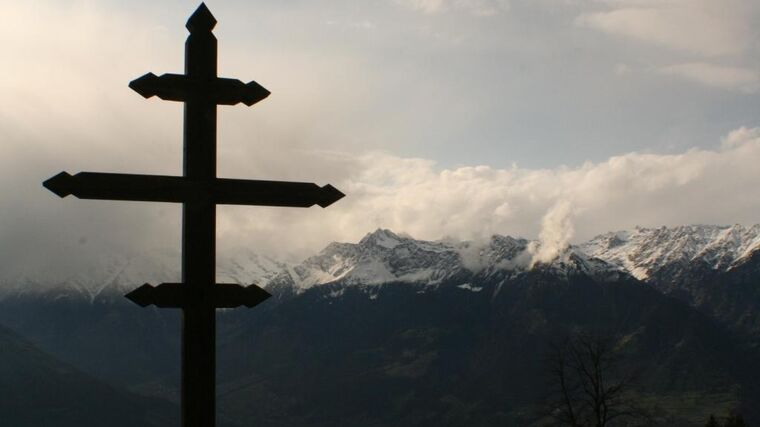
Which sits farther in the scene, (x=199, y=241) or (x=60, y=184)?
(x=199, y=241)

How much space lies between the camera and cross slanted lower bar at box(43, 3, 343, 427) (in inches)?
424

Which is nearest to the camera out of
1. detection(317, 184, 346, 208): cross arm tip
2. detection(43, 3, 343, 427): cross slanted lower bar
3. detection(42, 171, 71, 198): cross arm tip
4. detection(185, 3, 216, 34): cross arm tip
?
detection(42, 171, 71, 198): cross arm tip

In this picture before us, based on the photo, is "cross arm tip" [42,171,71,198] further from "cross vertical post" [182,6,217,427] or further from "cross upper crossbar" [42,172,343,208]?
"cross vertical post" [182,6,217,427]

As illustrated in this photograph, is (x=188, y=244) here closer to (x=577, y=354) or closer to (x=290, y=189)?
(x=290, y=189)

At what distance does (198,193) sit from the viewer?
1115 centimetres

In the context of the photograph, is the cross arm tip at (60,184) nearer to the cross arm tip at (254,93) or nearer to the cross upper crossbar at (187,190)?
the cross upper crossbar at (187,190)

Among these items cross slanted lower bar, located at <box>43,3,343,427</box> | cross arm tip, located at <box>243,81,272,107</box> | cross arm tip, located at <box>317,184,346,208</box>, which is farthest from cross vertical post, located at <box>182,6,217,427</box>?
cross arm tip, located at <box>317,184,346,208</box>

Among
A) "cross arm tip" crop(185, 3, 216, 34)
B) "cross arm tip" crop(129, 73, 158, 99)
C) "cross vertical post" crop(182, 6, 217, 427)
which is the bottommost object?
"cross vertical post" crop(182, 6, 217, 427)

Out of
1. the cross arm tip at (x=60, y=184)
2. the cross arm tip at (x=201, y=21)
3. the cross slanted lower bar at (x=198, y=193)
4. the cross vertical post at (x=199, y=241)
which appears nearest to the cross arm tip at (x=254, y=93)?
the cross slanted lower bar at (x=198, y=193)

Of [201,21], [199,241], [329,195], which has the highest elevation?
[201,21]

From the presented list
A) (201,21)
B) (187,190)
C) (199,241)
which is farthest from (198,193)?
(201,21)

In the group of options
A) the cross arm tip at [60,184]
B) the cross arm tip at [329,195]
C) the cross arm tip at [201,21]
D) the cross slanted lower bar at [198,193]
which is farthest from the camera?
the cross arm tip at [329,195]

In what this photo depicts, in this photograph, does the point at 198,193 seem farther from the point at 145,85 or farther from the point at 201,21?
the point at 201,21

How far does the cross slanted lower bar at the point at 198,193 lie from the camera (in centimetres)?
1077
